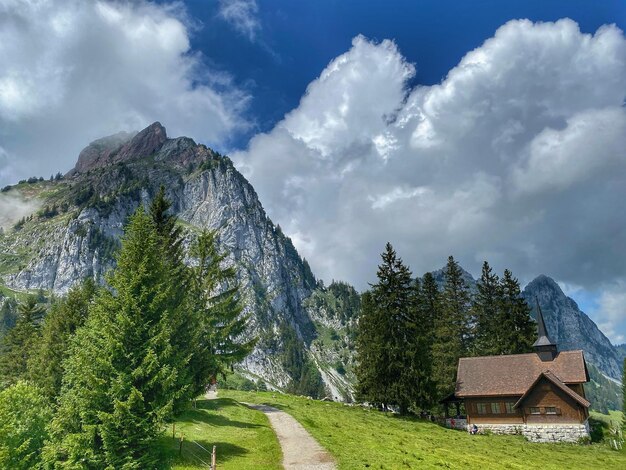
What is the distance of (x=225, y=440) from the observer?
2725cm

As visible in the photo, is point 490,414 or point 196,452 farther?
point 490,414

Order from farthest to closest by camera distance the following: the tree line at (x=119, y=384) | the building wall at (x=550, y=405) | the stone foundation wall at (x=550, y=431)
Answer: the building wall at (x=550, y=405), the stone foundation wall at (x=550, y=431), the tree line at (x=119, y=384)

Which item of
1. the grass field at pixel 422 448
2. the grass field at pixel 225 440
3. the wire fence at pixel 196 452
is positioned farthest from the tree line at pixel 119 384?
the grass field at pixel 422 448

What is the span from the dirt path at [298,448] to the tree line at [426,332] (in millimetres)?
15500

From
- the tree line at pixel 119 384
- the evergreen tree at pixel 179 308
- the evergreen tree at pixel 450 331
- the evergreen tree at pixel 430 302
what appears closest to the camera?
the tree line at pixel 119 384

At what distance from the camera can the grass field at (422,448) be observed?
24.8 meters

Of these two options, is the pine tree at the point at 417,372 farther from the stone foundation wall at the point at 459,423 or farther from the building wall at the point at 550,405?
the building wall at the point at 550,405

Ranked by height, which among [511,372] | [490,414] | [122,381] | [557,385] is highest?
[511,372]

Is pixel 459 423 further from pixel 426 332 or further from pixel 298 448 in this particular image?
pixel 298 448

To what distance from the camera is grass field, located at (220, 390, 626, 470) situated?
2484 centimetres

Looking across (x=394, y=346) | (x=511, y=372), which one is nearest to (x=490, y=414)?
(x=511, y=372)

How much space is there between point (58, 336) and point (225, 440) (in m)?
26.4

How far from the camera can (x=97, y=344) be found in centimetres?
2300

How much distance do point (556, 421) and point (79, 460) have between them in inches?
1890
